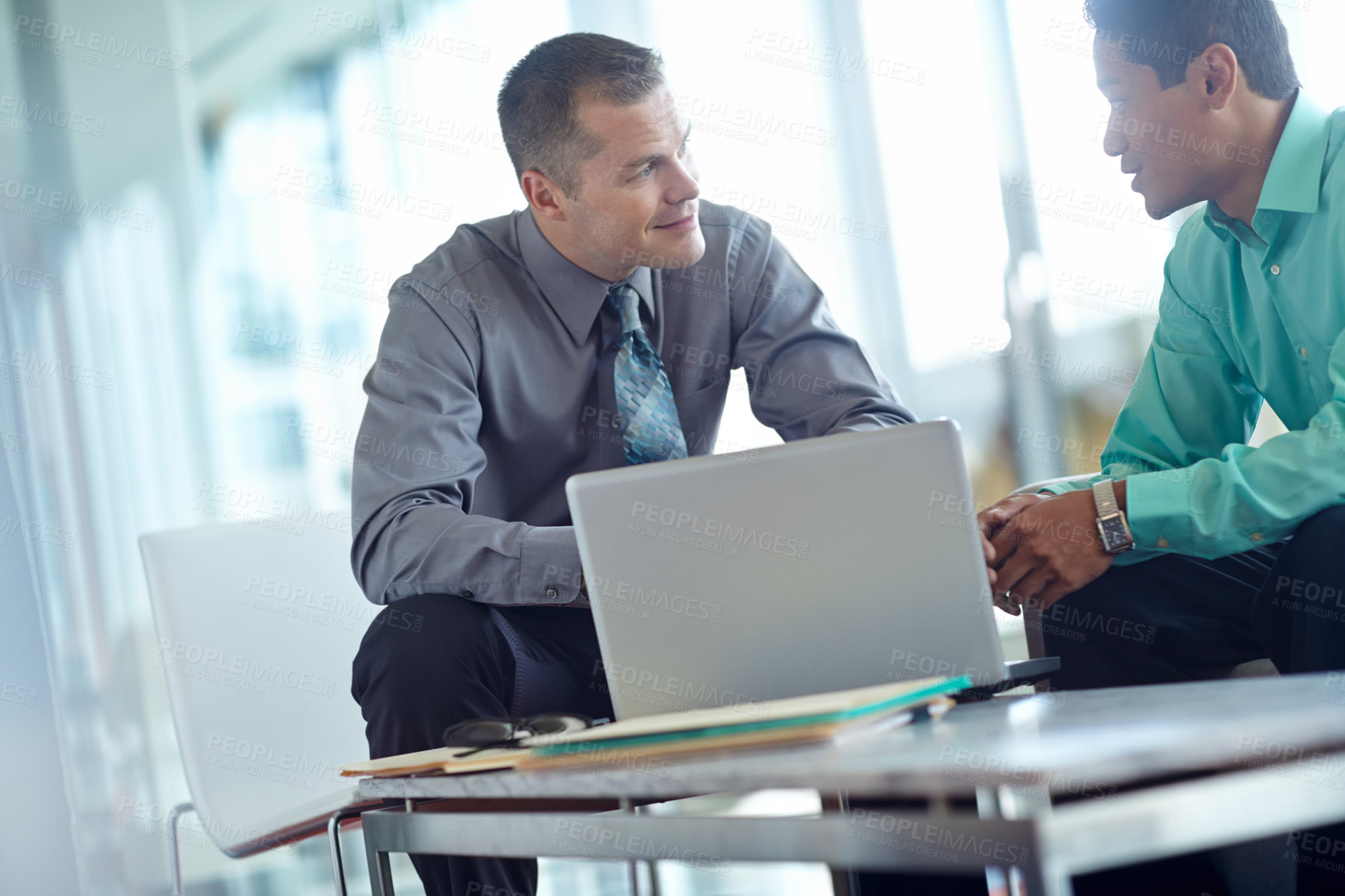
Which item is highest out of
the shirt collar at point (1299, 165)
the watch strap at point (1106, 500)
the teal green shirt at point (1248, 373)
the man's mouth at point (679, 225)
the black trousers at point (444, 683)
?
the man's mouth at point (679, 225)

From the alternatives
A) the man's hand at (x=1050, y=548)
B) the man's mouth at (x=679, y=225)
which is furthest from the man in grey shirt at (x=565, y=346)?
the man's hand at (x=1050, y=548)

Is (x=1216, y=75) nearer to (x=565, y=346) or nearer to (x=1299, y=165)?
(x=1299, y=165)

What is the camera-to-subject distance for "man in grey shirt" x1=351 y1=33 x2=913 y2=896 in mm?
1599

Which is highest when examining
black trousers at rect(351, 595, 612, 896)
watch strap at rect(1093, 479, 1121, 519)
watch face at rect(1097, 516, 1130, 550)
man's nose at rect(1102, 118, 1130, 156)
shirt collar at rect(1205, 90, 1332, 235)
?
man's nose at rect(1102, 118, 1130, 156)

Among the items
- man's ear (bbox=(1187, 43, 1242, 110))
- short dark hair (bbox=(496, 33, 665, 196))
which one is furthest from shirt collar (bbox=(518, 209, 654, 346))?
man's ear (bbox=(1187, 43, 1242, 110))

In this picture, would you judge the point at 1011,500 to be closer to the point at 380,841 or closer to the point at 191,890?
the point at 380,841

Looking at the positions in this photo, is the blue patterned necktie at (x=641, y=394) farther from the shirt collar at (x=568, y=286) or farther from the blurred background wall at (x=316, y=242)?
the blurred background wall at (x=316, y=242)

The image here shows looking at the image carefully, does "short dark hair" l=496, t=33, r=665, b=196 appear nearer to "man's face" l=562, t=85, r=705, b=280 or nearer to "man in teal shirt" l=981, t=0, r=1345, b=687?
"man's face" l=562, t=85, r=705, b=280

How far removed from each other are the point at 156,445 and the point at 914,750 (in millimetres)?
2547

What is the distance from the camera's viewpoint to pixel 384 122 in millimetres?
3031

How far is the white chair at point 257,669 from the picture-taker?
1821mm

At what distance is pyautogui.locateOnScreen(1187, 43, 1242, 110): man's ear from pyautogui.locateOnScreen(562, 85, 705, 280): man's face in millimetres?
712

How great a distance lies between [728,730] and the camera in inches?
29.3

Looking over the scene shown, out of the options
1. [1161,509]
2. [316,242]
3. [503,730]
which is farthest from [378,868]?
[316,242]
